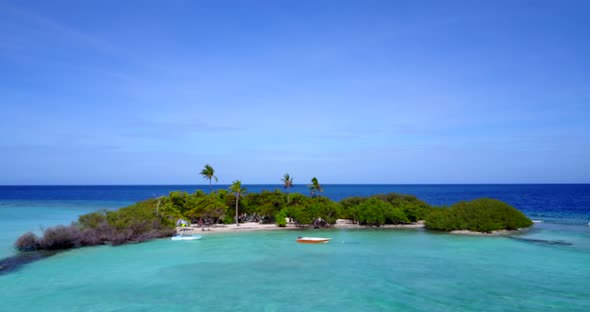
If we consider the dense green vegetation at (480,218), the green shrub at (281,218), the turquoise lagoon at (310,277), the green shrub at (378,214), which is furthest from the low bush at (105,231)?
the dense green vegetation at (480,218)

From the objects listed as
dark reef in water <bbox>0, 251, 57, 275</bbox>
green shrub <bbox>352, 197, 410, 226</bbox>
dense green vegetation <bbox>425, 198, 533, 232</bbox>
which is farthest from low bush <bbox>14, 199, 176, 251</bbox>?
dense green vegetation <bbox>425, 198, 533, 232</bbox>

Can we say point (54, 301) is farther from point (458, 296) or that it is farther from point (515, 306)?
point (515, 306)

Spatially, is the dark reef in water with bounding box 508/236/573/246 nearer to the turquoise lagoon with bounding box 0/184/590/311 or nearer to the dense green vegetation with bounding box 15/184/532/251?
the turquoise lagoon with bounding box 0/184/590/311

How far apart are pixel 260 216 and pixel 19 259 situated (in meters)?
35.2

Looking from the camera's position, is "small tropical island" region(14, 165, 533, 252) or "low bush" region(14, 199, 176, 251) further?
"small tropical island" region(14, 165, 533, 252)

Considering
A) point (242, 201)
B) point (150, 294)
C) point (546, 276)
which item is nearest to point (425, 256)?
point (546, 276)

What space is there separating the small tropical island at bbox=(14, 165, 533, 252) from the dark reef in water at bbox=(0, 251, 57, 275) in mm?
1737

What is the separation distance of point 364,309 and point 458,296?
6.67m

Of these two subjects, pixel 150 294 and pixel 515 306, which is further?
pixel 150 294

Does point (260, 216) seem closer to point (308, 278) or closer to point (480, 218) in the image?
point (480, 218)

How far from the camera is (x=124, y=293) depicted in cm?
2409

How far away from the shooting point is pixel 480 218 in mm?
49062

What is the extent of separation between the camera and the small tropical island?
40.9 metres

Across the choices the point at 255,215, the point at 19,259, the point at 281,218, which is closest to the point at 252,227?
the point at 281,218
